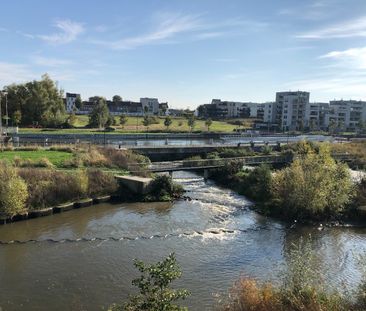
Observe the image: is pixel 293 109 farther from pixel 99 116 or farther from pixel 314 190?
pixel 314 190

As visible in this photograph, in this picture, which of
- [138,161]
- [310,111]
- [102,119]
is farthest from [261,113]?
[138,161]

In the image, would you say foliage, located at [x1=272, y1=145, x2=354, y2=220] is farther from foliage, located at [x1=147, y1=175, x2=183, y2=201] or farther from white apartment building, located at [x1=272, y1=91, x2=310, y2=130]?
white apartment building, located at [x1=272, y1=91, x2=310, y2=130]

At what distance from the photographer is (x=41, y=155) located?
155 feet

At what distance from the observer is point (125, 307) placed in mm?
12117

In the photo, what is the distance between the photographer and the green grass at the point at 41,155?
4404 centimetres

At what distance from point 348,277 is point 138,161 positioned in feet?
108

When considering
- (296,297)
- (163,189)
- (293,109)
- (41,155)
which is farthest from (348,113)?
(296,297)

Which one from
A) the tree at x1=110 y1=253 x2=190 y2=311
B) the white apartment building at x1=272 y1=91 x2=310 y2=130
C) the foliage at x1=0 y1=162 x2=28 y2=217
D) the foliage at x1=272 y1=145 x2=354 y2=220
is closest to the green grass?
the foliage at x1=0 y1=162 x2=28 y2=217

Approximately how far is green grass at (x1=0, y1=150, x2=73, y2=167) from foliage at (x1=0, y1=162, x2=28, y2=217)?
36.6 ft

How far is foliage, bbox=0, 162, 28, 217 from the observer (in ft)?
101

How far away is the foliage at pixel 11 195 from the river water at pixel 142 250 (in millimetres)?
1298

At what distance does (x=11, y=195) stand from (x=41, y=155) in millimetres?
17066

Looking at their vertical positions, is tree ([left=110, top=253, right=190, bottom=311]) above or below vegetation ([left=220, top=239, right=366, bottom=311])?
above

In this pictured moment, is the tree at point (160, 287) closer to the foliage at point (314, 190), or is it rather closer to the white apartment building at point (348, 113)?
the foliage at point (314, 190)
